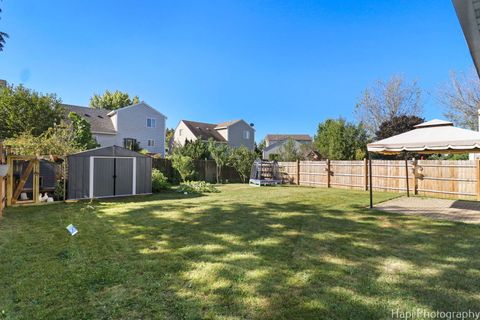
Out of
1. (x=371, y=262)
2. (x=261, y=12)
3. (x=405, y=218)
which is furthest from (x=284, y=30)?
(x=371, y=262)

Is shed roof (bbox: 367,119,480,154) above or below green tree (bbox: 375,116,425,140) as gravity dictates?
below

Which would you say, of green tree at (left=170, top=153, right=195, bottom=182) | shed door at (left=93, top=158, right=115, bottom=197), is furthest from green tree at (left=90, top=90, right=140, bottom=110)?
shed door at (left=93, top=158, right=115, bottom=197)

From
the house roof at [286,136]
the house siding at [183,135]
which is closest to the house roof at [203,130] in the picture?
the house siding at [183,135]

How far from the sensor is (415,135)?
864 cm

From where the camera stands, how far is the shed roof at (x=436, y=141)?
724 centimetres

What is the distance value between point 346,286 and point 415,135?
7.63 meters

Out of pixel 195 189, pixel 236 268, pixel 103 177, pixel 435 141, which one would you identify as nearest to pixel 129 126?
pixel 195 189

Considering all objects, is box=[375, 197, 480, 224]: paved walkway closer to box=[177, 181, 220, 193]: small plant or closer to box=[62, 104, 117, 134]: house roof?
box=[177, 181, 220, 193]: small plant

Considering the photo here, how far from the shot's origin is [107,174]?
10.7m

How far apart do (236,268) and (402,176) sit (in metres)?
11.5

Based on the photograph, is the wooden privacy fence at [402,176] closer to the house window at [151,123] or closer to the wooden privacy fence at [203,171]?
the wooden privacy fence at [203,171]

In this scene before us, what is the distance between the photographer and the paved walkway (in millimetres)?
6788

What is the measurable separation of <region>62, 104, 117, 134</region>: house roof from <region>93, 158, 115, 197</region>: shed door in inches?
580

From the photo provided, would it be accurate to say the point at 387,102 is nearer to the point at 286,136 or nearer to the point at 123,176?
the point at 123,176
